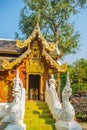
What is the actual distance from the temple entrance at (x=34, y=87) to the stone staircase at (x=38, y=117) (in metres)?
1.76

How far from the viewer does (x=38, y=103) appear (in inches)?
585

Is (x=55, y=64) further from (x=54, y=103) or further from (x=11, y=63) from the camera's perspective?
(x=54, y=103)

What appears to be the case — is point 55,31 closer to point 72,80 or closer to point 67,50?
point 67,50

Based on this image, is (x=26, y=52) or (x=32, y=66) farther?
(x=32, y=66)

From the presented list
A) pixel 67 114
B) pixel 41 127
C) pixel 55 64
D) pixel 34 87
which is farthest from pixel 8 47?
pixel 67 114

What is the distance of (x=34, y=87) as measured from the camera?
55.7 feet

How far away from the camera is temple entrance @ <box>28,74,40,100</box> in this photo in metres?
16.7

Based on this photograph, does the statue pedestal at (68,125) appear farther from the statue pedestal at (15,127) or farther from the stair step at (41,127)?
the statue pedestal at (15,127)

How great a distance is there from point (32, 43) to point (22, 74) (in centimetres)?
154

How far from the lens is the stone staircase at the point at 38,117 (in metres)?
11.8

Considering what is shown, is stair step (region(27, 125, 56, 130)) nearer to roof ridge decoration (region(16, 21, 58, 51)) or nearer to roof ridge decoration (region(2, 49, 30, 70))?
roof ridge decoration (region(2, 49, 30, 70))

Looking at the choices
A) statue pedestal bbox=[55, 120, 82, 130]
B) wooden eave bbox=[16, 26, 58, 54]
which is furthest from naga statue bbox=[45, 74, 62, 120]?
wooden eave bbox=[16, 26, 58, 54]

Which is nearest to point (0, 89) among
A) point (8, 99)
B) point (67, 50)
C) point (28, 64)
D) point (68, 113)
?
point (8, 99)

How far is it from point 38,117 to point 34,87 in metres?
Answer: 4.09
